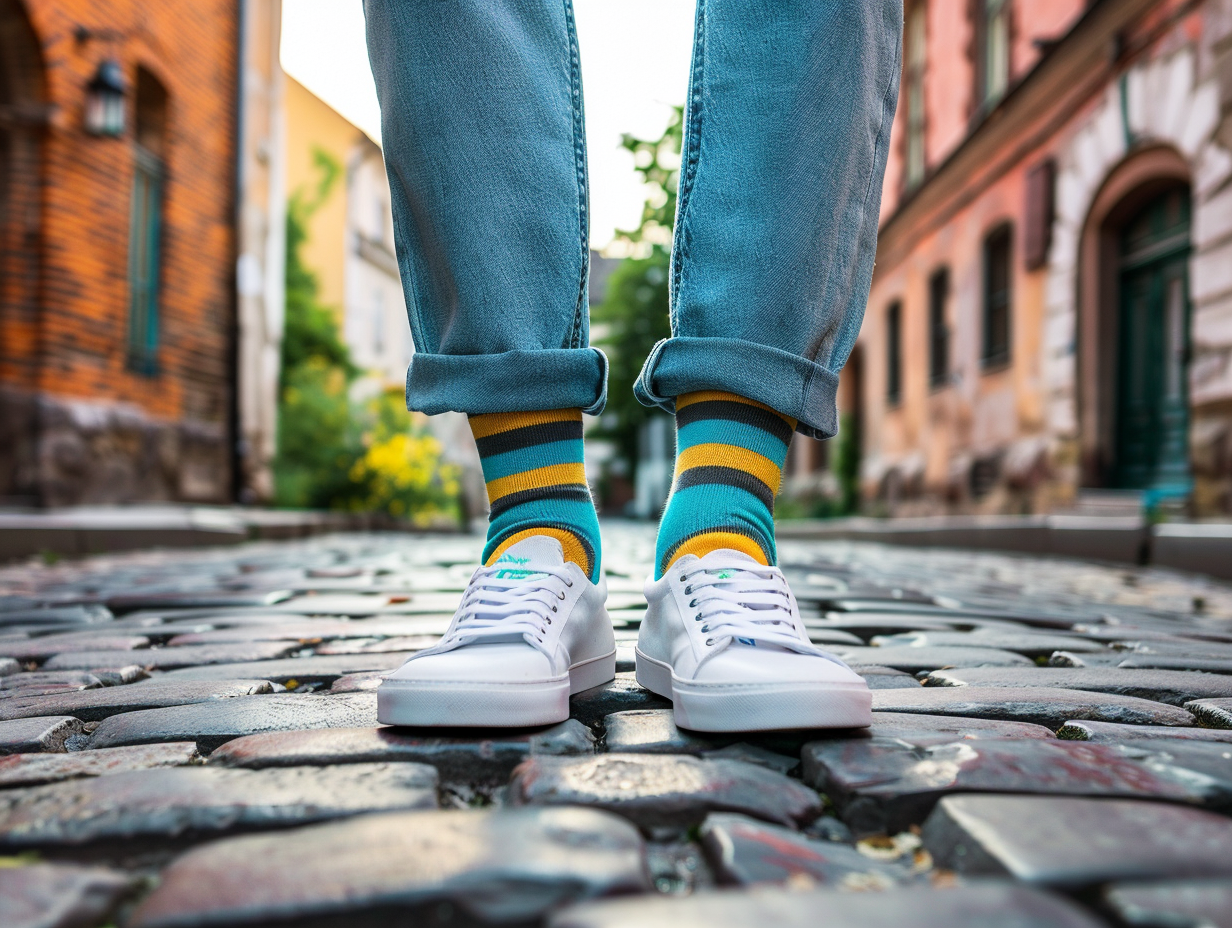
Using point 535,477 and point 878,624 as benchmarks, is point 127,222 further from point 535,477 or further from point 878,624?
point 535,477

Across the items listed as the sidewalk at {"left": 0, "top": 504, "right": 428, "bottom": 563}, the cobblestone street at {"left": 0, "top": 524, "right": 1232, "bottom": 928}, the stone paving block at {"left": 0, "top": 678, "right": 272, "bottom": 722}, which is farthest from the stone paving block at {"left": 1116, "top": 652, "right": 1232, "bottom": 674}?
the sidewalk at {"left": 0, "top": 504, "right": 428, "bottom": 563}

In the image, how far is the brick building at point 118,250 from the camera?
21.5 ft

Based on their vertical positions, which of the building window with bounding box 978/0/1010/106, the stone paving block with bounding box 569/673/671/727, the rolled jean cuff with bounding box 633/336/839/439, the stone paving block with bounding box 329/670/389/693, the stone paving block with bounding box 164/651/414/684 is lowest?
the stone paving block with bounding box 164/651/414/684

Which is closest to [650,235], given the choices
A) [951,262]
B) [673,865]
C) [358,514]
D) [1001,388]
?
[358,514]

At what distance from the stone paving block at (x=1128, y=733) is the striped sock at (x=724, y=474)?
17.2 inches

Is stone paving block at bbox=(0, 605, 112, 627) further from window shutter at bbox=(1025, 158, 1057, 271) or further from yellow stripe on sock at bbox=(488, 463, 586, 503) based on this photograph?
window shutter at bbox=(1025, 158, 1057, 271)

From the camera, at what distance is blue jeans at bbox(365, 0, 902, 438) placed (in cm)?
127

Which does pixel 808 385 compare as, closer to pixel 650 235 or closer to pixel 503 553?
pixel 503 553

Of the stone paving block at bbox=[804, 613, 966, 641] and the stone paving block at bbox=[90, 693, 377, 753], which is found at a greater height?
the stone paving block at bbox=[90, 693, 377, 753]

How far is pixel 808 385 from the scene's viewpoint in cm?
134

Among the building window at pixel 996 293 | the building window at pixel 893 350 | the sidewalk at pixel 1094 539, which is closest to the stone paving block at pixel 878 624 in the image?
the sidewalk at pixel 1094 539

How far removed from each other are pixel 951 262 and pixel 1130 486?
16.3ft

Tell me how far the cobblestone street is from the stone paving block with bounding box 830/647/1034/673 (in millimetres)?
11

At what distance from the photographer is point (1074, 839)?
0.76m
